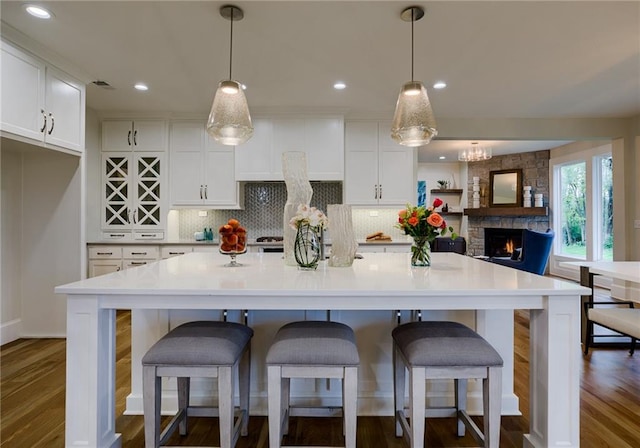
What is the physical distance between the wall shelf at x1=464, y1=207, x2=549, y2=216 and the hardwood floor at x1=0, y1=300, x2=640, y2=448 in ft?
16.7

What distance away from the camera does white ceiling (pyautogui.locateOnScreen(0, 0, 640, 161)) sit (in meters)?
2.32

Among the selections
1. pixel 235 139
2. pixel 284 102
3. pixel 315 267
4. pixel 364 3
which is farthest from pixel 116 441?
pixel 284 102

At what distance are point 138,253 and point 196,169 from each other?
1229 millimetres

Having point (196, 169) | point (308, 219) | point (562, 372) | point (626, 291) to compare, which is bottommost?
point (626, 291)

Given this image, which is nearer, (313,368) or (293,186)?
(313,368)

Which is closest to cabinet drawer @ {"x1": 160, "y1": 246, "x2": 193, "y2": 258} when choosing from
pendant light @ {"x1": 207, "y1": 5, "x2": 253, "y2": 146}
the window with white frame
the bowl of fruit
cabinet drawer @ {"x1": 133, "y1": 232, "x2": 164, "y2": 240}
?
cabinet drawer @ {"x1": 133, "y1": 232, "x2": 164, "y2": 240}

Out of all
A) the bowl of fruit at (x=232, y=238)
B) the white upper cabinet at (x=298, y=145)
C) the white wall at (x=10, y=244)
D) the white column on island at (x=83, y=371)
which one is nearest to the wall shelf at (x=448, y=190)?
the white upper cabinet at (x=298, y=145)

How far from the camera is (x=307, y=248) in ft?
6.29

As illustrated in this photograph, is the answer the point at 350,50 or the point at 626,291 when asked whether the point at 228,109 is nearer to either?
the point at 350,50

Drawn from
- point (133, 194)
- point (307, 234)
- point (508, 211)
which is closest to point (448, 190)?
point (508, 211)

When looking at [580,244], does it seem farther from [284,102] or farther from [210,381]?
[210,381]

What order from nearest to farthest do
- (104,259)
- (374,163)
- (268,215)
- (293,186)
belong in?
(293,186) < (104,259) < (374,163) < (268,215)

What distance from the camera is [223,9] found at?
2.28 metres

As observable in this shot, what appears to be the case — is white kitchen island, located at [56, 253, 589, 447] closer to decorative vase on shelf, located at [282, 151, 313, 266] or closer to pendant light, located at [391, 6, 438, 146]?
decorative vase on shelf, located at [282, 151, 313, 266]
